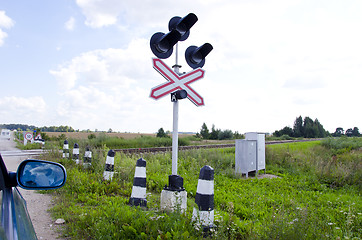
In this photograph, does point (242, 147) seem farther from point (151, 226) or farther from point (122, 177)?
point (151, 226)

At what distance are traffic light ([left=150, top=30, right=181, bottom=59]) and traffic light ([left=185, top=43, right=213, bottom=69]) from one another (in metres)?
0.54

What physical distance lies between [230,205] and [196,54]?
2727mm

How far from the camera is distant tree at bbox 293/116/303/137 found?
222 ft

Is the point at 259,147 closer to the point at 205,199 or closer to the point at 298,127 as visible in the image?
the point at 205,199

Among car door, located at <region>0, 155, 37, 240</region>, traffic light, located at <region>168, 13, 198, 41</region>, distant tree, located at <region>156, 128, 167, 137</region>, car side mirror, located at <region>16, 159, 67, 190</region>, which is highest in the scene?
traffic light, located at <region>168, 13, 198, 41</region>

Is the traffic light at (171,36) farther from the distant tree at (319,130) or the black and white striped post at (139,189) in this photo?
the distant tree at (319,130)

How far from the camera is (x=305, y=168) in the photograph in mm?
10594

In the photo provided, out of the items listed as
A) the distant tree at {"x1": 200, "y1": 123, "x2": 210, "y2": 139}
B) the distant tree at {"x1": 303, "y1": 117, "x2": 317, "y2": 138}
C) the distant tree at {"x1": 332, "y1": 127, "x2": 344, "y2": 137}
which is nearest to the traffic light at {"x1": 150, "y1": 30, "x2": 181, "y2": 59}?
the distant tree at {"x1": 200, "y1": 123, "x2": 210, "y2": 139}

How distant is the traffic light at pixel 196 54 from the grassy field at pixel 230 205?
2581 millimetres

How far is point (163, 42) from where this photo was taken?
4492 millimetres

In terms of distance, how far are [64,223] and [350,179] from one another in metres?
→ 8.26

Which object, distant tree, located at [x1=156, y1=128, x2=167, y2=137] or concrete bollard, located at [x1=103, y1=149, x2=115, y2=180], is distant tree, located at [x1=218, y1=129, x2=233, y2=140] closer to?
distant tree, located at [x1=156, y1=128, x2=167, y2=137]

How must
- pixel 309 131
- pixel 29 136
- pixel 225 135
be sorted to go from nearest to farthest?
pixel 29 136 → pixel 225 135 → pixel 309 131

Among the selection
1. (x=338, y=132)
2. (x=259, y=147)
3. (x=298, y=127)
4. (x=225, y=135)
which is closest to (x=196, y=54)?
(x=259, y=147)
